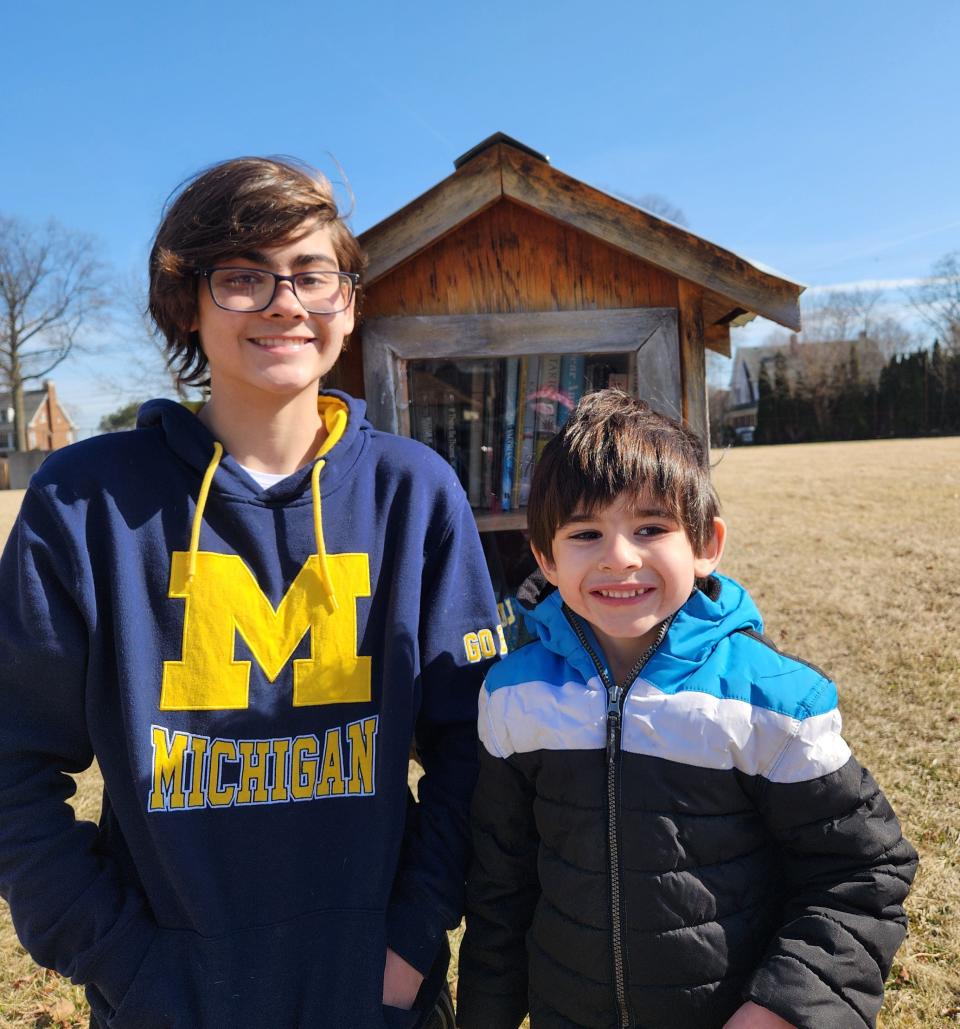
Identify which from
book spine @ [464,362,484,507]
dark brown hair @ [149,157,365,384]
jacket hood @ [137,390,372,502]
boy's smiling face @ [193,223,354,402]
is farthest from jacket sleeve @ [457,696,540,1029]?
book spine @ [464,362,484,507]

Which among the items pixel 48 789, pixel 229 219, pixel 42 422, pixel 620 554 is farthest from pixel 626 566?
pixel 42 422

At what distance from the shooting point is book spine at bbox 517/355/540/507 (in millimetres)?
3055

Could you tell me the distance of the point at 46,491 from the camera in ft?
5.14

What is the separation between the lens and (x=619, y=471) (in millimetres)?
1601

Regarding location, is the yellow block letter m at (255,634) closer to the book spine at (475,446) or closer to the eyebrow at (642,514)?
the eyebrow at (642,514)

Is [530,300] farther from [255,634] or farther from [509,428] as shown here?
[255,634]

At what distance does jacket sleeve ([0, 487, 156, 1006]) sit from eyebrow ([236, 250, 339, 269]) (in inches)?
24.1

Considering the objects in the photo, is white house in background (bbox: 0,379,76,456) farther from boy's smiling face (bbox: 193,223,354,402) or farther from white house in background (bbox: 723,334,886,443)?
boy's smiling face (bbox: 193,223,354,402)

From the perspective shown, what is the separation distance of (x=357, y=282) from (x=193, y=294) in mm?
363

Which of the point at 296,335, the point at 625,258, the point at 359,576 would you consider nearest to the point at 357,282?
the point at 296,335

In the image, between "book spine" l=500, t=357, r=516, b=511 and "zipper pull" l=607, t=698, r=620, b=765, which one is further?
"book spine" l=500, t=357, r=516, b=511

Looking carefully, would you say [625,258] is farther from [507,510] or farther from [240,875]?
[240,875]

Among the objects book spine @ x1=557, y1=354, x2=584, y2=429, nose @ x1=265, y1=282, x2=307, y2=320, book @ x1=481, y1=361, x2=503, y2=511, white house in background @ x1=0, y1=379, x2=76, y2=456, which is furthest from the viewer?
white house in background @ x1=0, y1=379, x2=76, y2=456

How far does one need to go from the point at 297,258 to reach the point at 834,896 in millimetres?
1539
